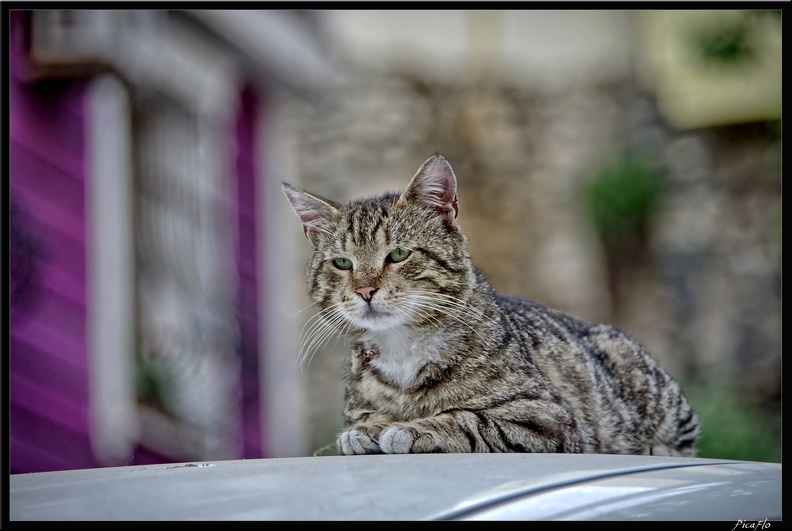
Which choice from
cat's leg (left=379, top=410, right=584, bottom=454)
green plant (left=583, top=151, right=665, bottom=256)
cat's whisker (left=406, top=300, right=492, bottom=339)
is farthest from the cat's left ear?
green plant (left=583, top=151, right=665, bottom=256)

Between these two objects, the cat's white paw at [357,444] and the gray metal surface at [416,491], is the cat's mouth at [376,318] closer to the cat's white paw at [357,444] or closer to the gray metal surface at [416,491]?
the cat's white paw at [357,444]

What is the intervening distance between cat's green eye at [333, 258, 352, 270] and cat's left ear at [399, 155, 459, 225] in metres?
0.26

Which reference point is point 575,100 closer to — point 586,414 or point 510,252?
point 510,252

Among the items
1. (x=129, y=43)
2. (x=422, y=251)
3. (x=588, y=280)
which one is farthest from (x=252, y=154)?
(x=422, y=251)

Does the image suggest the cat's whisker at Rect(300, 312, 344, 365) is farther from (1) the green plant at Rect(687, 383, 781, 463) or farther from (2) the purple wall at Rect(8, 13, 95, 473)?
(1) the green plant at Rect(687, 383, 781, 463)

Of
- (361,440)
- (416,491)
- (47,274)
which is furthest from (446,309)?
(47,274)

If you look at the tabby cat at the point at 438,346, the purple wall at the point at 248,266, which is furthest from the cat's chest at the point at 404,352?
the purple wall at the point at 248,266

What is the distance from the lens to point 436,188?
313 centimetres

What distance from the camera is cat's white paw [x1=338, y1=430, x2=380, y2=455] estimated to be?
2.62 metres

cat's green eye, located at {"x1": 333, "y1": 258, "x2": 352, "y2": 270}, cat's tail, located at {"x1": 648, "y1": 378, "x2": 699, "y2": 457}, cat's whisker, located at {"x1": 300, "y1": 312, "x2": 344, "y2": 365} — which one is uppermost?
cat's green eye, located at {"x1": 333, "y1": 258, "x2": 352, "y2": 270}

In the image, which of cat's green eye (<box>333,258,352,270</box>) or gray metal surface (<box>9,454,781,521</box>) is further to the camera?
cat's green eye (<box>333,258,352,270</box>)

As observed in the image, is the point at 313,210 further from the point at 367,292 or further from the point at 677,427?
the point at 677,427

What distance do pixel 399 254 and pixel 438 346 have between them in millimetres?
331

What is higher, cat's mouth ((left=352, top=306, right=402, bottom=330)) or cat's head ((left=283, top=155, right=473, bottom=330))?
cat's head ((left=283, top=155, right=473, bottom=330))
